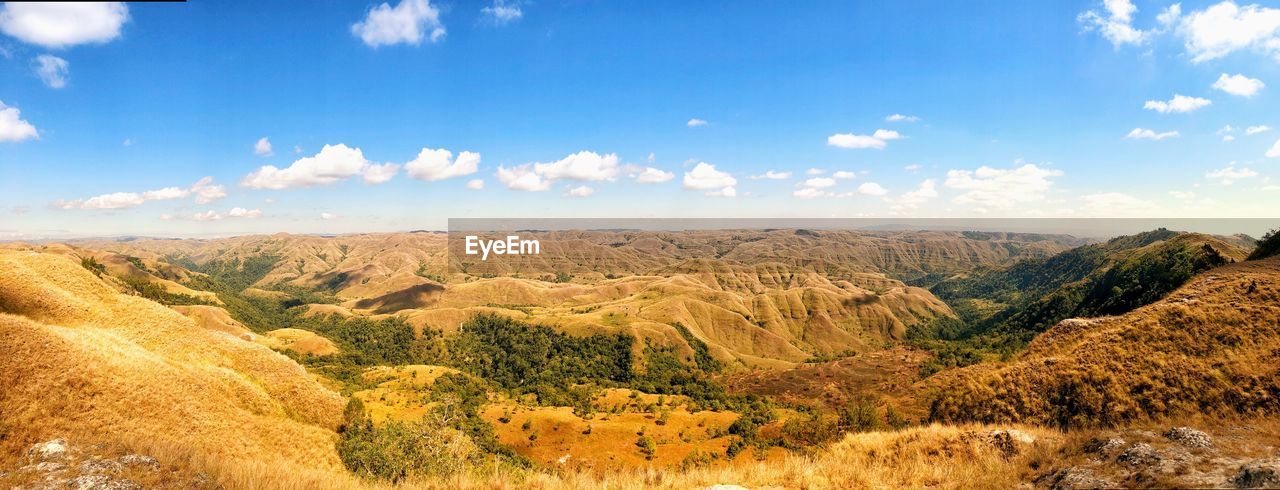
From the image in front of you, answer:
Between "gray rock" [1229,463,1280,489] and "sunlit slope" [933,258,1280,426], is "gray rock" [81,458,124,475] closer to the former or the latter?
"gray rock" [1229,463,1280,489]

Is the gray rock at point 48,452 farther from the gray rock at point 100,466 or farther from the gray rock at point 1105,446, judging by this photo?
the gray rock at point 1105,446

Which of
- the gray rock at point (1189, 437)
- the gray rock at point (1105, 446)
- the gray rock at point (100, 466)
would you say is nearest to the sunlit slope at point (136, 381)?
the gray rock at point (100, 466)

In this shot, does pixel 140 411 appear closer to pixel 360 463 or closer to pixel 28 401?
pixel 28 401

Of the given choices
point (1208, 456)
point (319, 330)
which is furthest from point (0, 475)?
point (319, 330)

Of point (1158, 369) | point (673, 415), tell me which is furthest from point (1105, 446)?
point (673, 415)

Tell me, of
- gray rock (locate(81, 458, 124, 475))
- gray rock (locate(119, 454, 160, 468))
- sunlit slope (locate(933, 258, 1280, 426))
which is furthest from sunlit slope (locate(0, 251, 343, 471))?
sunlit slope (locate(933, 258, 1280, 426))

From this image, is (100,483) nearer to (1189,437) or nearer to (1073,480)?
(1073,480)

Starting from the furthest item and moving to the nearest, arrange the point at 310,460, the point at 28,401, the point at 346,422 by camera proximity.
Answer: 1. the point at 346,422
2. the point at 310,460
3. the point at 28,401
